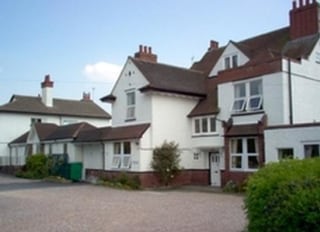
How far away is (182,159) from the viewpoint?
94.4ft

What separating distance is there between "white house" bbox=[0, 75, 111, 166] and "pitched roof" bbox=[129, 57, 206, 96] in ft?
60.9

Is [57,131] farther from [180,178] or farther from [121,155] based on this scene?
[180,178]

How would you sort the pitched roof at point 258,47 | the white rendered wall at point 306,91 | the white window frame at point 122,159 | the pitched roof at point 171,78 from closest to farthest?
the white rendered wall at point 306,91, the pitched roof at point 171,78, the white window frame at point 122,159, the pitched roof at point 258,47

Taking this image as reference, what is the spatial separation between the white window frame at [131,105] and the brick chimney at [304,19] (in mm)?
11839

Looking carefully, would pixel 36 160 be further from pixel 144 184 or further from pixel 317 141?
pixel 317 141

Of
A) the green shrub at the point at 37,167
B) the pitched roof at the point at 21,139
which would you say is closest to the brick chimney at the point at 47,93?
the pitched roof at the point at 21,139

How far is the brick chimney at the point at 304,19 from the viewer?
27.5 meters

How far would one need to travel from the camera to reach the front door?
27.5 meters

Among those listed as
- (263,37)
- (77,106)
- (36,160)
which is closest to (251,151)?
(263,37)

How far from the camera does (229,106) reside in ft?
84.8

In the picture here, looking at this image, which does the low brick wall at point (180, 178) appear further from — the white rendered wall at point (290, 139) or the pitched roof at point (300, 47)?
the pitched roof at point (300, 47)

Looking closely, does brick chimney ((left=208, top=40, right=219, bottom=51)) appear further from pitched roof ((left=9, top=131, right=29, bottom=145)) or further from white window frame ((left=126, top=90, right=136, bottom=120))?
pitched roof ((left=9, top=131, right=29, bottom=145))

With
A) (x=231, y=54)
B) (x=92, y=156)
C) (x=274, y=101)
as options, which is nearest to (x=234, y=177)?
(x=274, y=101)

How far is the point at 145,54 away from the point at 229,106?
420 inches
